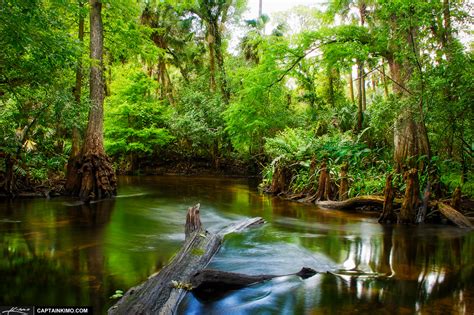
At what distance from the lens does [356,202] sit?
11586mm

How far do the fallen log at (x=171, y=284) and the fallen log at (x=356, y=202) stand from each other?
6.22m

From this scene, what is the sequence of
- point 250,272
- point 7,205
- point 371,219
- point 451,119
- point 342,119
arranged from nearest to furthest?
point 250,272 < point 451,119 < point 371,219 < point 7,205 < point 342,119

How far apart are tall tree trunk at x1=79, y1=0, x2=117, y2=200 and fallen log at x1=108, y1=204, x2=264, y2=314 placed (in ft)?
25.5

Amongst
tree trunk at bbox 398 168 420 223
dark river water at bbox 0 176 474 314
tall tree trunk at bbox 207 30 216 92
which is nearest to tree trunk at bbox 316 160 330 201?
dark river water at bbox 0 176 474 314

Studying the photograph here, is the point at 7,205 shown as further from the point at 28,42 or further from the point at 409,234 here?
the point at 409,234

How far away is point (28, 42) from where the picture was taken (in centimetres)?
632

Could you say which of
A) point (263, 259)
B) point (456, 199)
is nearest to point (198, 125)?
point (456, 199)

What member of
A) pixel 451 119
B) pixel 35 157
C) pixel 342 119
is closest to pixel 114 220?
pixel 35 157

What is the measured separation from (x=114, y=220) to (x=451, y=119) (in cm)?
917

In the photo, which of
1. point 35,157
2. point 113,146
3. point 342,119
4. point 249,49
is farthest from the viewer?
point 249,49

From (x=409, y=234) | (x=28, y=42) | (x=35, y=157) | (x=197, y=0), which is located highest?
(x=197, y=0)

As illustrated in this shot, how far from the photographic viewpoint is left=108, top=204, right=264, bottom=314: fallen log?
3879 millimetres

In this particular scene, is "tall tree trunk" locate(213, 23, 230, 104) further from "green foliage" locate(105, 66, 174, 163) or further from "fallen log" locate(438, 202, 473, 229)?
"fallen log" locate(438, 202, 473, 229)

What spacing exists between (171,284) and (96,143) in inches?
401
